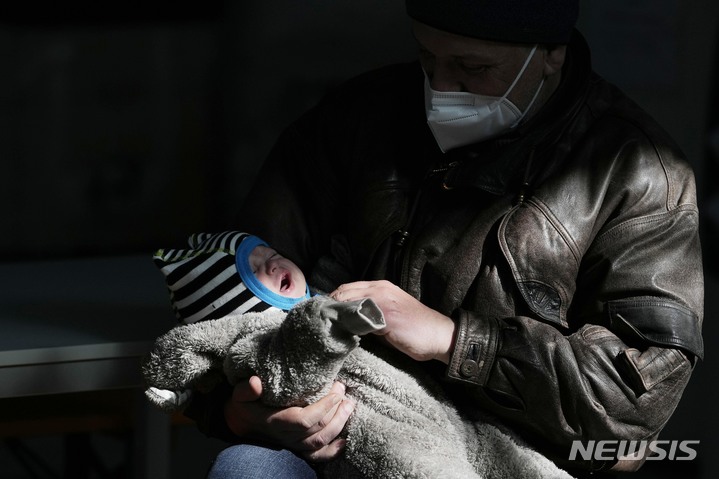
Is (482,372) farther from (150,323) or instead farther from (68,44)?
(68,44)

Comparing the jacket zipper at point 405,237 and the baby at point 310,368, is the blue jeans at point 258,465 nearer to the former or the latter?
the baby at point 310,368

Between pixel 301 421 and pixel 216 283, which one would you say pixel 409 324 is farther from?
pixel 216 283

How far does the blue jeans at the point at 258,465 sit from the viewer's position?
2160mm

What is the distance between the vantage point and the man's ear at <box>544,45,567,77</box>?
2.32 m

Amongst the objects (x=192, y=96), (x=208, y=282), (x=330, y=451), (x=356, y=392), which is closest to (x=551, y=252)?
(x=356, y=392)

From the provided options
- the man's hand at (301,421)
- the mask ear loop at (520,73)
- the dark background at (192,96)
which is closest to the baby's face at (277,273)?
the man's hand at (301,421)

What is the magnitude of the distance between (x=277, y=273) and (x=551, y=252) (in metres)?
0.54

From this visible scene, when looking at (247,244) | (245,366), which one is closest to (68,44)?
(247,244)

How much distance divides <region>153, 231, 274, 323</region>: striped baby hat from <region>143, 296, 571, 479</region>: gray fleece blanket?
74 mm

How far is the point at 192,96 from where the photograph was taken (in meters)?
3.39

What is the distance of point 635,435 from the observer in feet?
7.22

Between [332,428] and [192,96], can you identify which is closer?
[332,428]

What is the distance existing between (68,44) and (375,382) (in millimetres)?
1607

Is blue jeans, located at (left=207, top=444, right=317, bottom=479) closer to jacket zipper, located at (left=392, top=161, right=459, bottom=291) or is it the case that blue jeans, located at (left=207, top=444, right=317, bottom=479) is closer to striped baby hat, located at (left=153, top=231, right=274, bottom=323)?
striped baby hat, located at (left=153, top=231, right=274, bottom=323)
